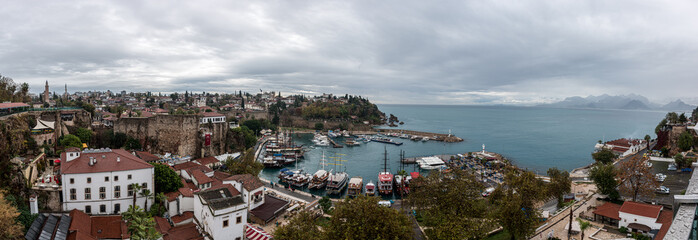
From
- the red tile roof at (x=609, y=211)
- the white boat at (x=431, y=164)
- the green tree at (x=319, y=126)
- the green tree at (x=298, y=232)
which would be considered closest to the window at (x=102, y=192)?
the green tree at (x=298, y=232)

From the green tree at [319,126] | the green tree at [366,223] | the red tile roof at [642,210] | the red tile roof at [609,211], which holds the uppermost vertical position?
the green tree at [366,223]

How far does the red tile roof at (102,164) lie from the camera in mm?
14539

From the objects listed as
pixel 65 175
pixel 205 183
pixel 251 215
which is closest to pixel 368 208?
pixel 251 215

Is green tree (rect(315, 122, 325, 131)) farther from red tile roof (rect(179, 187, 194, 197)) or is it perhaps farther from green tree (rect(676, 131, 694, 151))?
green tree (rect(676, 131, 694, 151))

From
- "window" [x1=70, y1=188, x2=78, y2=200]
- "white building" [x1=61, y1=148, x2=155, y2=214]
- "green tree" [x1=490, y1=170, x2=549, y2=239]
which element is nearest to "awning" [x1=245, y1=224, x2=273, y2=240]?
"white building" [x1=61, y1=148, x2=155, y2=214]

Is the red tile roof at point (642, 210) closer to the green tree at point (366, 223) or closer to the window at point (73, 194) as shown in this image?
the green tree at point (366, 223)

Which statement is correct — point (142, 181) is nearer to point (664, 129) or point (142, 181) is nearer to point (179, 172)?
point (179, 172)

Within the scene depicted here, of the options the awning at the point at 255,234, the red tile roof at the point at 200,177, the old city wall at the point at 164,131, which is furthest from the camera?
the old city wall at the point at 164,131

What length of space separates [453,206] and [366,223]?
18.2 ft

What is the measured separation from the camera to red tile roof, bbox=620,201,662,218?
14.1 m

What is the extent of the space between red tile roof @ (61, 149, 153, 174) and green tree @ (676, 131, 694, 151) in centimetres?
4230

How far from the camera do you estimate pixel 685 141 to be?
28.4 meters

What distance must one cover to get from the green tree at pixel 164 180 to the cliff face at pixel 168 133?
12.3 metres

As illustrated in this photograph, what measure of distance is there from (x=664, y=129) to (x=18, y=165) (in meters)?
54.7
